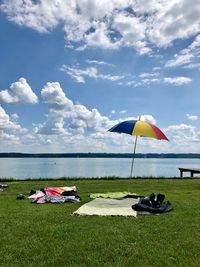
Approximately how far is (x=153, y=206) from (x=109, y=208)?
1.21 metres

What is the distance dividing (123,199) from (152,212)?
2.19 metres

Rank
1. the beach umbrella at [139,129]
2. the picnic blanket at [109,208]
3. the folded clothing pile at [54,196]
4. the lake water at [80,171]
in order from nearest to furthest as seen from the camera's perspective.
Answer: the picnic blanket at [109,208] < the folded clothing pile at [54,196] < the beach umbrella at [139,129] < the lake water at [80,171]

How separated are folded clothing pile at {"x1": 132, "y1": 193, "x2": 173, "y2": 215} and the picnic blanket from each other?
0.70 ft

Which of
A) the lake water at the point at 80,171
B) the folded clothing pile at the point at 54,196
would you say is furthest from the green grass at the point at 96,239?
the lake water at the point at 80,171

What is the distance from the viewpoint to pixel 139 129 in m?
12.1

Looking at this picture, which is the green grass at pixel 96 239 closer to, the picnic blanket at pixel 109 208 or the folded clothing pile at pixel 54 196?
the picnic blanket at pixel 109 208

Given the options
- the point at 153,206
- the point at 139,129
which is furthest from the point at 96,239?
the point at 139,129

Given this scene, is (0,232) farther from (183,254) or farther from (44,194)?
(44,194)

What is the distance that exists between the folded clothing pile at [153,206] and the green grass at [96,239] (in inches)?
11.4

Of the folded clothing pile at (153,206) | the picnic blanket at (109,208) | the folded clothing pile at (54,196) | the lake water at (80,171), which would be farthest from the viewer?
the lake water at (80,171)

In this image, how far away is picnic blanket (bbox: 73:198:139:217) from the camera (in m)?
9.01

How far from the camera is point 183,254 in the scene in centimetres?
576

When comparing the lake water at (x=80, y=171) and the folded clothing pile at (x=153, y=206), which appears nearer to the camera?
the folded clothing pile at (x=153, y=206)

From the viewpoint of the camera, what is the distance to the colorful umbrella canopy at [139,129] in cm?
Answer: 1207
